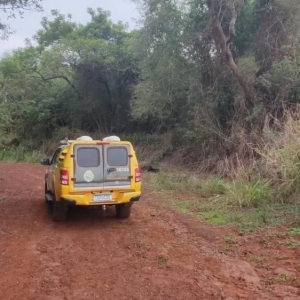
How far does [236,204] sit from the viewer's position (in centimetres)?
959

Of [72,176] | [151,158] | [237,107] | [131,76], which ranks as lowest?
[151,158]

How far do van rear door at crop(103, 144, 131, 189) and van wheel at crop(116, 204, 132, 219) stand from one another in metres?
0.73

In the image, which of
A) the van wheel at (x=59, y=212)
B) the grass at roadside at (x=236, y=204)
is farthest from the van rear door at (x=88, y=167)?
the grass at roadside at (x=236, y=204)

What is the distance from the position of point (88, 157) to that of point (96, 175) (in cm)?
41

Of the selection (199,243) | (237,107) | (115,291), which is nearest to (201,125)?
(237,107)

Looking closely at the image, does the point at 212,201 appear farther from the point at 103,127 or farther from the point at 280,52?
the point at 103,127

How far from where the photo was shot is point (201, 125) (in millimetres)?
17031

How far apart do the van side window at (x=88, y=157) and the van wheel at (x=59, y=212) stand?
3.44 ft

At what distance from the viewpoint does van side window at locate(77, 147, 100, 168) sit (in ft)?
26.2

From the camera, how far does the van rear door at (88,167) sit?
311 inches

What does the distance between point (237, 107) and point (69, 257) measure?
11476 millimetres

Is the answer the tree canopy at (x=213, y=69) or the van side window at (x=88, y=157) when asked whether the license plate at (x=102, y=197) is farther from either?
the tree canopy at (x=213, y=69)

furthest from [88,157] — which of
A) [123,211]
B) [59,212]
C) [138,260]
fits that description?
[138,260]

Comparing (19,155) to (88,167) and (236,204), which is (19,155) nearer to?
(88,167)
